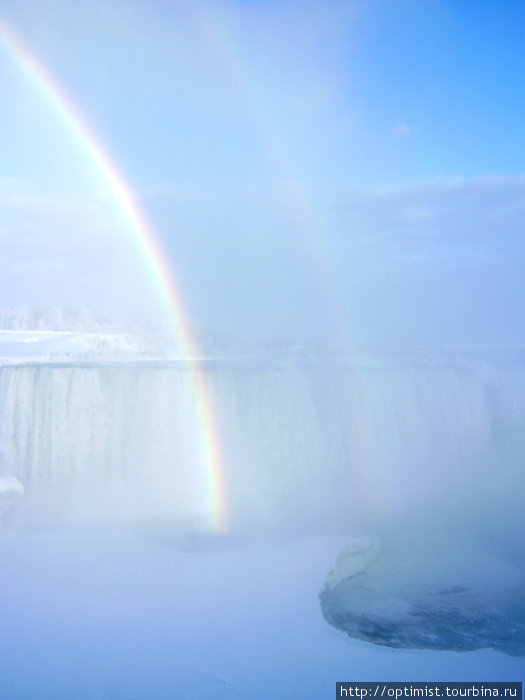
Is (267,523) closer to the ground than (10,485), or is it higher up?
closer to the ground

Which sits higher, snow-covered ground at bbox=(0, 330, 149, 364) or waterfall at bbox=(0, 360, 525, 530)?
snow-covered ground at bbox=(0, 330, 149, 364)

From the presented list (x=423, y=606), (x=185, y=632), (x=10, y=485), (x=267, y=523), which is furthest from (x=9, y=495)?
(x=423, y=606)

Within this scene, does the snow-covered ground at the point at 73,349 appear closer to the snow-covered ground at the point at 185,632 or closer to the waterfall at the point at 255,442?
the waterfall at the point at 255,442

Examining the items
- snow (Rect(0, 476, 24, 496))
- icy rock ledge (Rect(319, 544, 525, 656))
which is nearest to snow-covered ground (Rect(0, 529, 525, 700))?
icy rock ledge (Rect(319, 544, 525, 656))

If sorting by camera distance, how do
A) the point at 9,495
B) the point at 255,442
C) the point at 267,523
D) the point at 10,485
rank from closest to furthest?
the point at 267,523 < the point at 9,495 < the point at 10,485 < the point at 255,442

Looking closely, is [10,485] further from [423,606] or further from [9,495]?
[423,606]

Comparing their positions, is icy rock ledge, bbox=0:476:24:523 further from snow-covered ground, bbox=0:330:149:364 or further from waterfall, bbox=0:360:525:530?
snow-covered ground, bbox=0:330:149:364

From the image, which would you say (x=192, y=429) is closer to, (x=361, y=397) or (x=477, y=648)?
(x=361, y=397)
